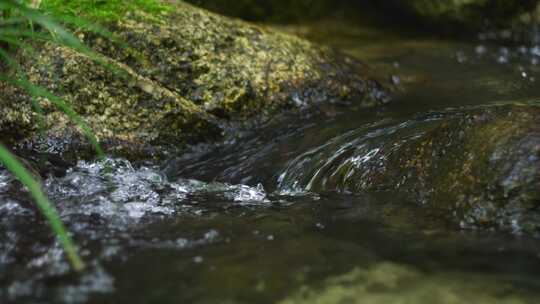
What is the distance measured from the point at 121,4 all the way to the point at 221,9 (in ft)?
12.8

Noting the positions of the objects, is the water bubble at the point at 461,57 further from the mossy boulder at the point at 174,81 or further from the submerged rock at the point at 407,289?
the submerged rock at the point at 407,289

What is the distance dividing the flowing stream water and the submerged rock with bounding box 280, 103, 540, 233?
22 millimetres

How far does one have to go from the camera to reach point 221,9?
8.15 metres

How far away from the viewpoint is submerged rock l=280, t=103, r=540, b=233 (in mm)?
2668

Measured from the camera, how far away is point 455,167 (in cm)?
293

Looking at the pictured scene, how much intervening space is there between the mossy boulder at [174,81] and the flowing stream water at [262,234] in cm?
23

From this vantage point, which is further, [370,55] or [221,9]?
[221,9]

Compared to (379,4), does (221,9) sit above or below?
below

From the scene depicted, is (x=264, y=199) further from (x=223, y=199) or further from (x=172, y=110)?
(x=172, y=110)

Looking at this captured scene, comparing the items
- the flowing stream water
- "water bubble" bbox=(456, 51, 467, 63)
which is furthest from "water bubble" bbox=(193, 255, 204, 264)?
"water bubble" bbox=(456, 51, 467, 63)

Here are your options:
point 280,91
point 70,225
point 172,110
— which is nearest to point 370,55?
point 280,91

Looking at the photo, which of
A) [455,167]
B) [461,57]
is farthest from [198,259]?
[461,57]

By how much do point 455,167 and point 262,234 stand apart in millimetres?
973

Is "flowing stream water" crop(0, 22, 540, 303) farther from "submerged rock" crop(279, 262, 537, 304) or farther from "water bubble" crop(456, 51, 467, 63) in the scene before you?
"water bubble" crop(456, 51, 467, 63)
